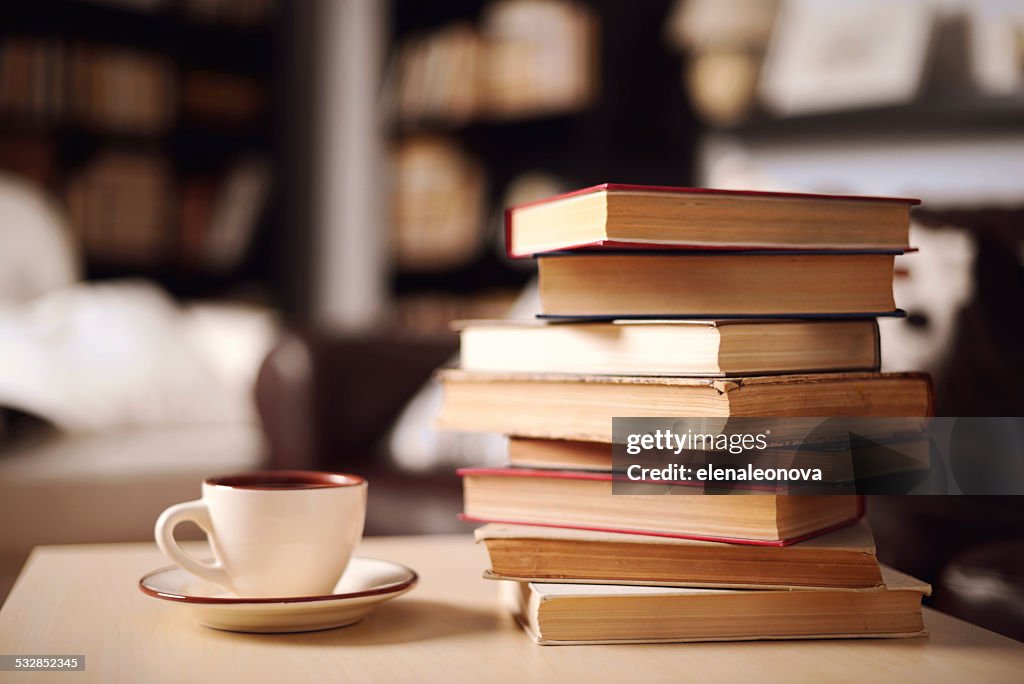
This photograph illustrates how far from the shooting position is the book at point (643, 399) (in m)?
0.66

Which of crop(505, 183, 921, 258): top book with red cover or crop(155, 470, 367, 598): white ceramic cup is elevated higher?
crop(505, 183, 921, 258): top book with red cover

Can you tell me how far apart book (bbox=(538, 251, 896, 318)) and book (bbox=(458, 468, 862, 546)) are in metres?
0.12

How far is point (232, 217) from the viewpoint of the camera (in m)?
3.85

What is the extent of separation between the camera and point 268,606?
672mm

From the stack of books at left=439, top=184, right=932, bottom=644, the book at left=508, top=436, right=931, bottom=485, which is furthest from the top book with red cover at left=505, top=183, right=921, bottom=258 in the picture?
the book at left=508, top=436, right=931, bottom=485

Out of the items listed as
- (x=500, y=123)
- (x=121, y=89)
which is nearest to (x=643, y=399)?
(x=500, y=123)

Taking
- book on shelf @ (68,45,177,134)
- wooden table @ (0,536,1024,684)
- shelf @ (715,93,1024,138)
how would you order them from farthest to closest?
book on shelf @ (68,45,177,134)
shelf @ (715,93,1024,138)
wooden table @ (0,536,1024,684)

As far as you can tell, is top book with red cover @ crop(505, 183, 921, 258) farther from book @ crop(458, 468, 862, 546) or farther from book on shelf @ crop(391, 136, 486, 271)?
book on shelf @ crop(391, 136, 486, 271)

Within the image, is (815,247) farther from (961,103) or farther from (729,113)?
(729,113)

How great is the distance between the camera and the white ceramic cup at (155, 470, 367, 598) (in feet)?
2.27

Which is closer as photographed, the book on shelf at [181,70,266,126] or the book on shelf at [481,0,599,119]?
the book on shelf at [481,0,599,119]

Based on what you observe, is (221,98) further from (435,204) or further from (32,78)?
(435,204)

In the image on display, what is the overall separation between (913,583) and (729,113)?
243 cm

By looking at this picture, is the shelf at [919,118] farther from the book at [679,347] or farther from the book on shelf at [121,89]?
the book at [679,347]
